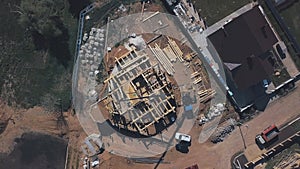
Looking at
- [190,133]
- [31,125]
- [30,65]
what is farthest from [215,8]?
[31,125]

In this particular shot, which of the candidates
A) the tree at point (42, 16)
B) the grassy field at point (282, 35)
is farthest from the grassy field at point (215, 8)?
the tree at point (42, 16)

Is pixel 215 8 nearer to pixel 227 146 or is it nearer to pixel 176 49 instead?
pixel 176 49

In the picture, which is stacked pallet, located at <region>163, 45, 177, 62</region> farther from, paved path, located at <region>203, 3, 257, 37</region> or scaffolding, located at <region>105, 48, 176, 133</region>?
paved path, located at <region>203, 3, 257, 37</region>

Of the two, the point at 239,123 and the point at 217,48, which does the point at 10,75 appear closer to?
the point at 217,48

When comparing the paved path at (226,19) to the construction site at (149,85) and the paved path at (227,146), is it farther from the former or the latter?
the paved path at (227,146)

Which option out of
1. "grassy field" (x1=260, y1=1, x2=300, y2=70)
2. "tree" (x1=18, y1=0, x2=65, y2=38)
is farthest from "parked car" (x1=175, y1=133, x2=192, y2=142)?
"tree" (x1=18, y1=0, x2=65, y2=38)
